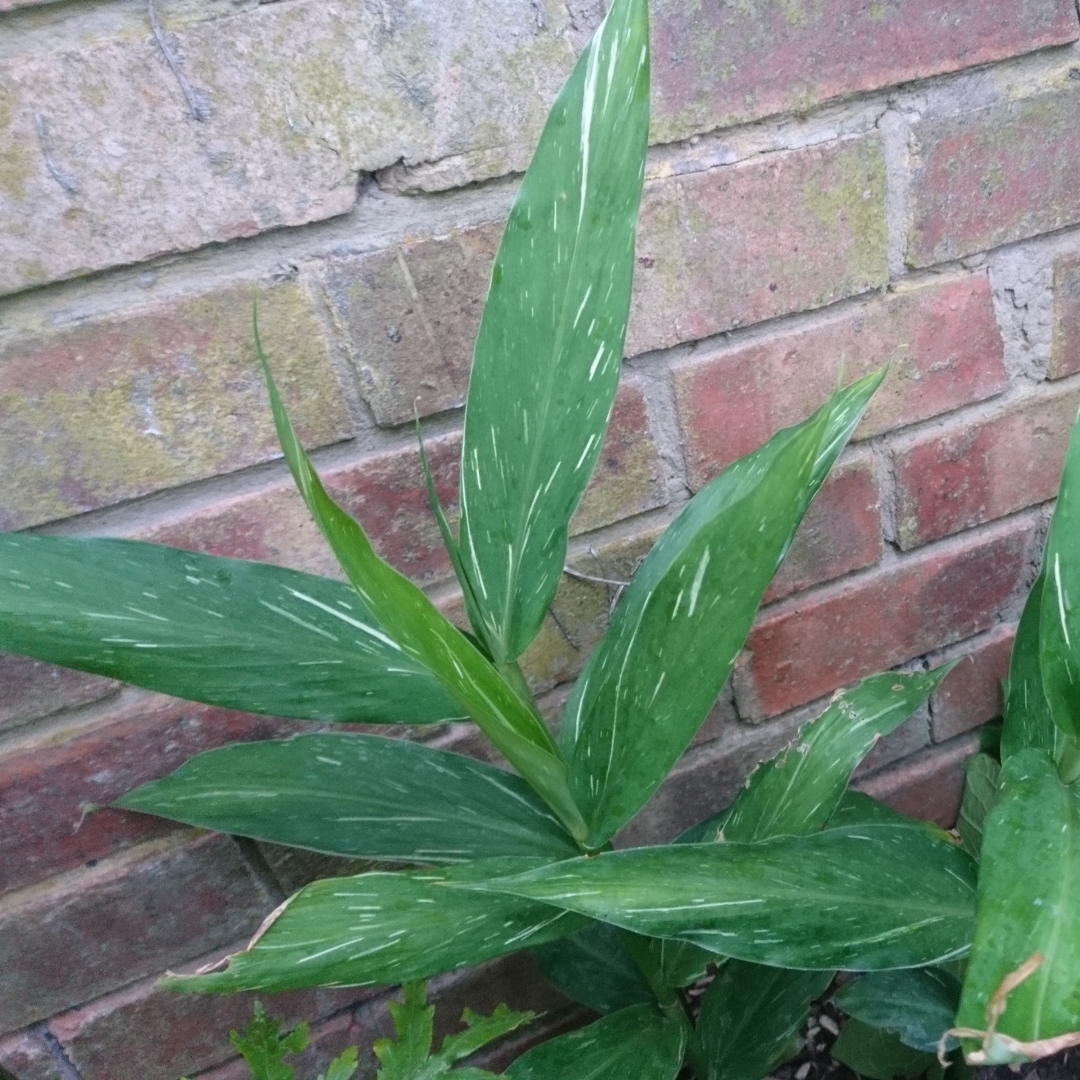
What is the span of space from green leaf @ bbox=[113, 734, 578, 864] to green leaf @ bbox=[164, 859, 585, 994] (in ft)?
0.17

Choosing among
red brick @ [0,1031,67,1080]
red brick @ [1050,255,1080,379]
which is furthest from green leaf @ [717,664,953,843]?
red brick @ [0,1031,67,1080]

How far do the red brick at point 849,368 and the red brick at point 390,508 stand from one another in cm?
4

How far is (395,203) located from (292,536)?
0.69 feet

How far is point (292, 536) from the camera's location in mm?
519

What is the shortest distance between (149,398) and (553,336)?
246mm

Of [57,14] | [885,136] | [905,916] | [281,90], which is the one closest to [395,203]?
[281,90]

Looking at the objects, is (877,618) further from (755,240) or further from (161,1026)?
(161,1026)

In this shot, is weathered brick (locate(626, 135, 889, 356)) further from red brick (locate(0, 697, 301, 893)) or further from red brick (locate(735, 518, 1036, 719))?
red brick (locate(0, 697, 301, 893))

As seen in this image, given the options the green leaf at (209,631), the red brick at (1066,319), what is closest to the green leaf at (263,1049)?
the green leaf at (209,631)

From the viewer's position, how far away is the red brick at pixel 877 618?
652 millimetres

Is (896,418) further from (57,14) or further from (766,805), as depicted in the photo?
(57,14)

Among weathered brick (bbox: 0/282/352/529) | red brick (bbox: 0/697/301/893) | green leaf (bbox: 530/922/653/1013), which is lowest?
green leaf (bbox: 530/922/653/1013)

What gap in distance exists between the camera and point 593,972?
1.88 ft

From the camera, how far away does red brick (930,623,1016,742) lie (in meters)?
0.72
